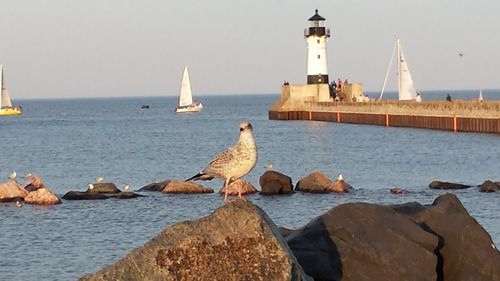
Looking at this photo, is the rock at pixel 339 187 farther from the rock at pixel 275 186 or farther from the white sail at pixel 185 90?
the white sail at pixel 185 90

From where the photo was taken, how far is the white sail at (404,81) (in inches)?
3797

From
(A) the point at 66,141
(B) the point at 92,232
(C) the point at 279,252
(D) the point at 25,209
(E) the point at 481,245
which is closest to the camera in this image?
(C) the point at 279,252

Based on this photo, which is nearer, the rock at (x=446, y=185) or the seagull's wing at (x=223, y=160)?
the seagull's wing at (x=223, y=160)

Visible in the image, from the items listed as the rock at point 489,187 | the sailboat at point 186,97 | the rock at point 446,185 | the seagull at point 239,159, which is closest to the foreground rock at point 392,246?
the seagull at point 239,159

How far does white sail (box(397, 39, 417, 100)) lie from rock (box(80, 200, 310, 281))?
86915 millimetres

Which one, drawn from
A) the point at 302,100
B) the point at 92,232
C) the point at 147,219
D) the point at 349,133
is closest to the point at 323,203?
the point at 147,219

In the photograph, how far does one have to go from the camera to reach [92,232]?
2589 centimetres

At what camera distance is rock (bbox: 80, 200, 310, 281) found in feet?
33.2

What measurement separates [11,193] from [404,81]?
68094 millimetres

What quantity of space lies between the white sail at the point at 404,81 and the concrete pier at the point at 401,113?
517cm

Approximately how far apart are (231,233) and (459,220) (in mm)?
4697

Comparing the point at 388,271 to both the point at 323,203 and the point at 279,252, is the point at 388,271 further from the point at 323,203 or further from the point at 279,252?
the point at 323,203

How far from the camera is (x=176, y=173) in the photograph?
47250 mm

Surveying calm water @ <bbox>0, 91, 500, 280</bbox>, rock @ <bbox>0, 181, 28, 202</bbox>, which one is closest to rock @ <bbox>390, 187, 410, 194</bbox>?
calm water @ <bbox>0, 91, 500, 280</bbox>
